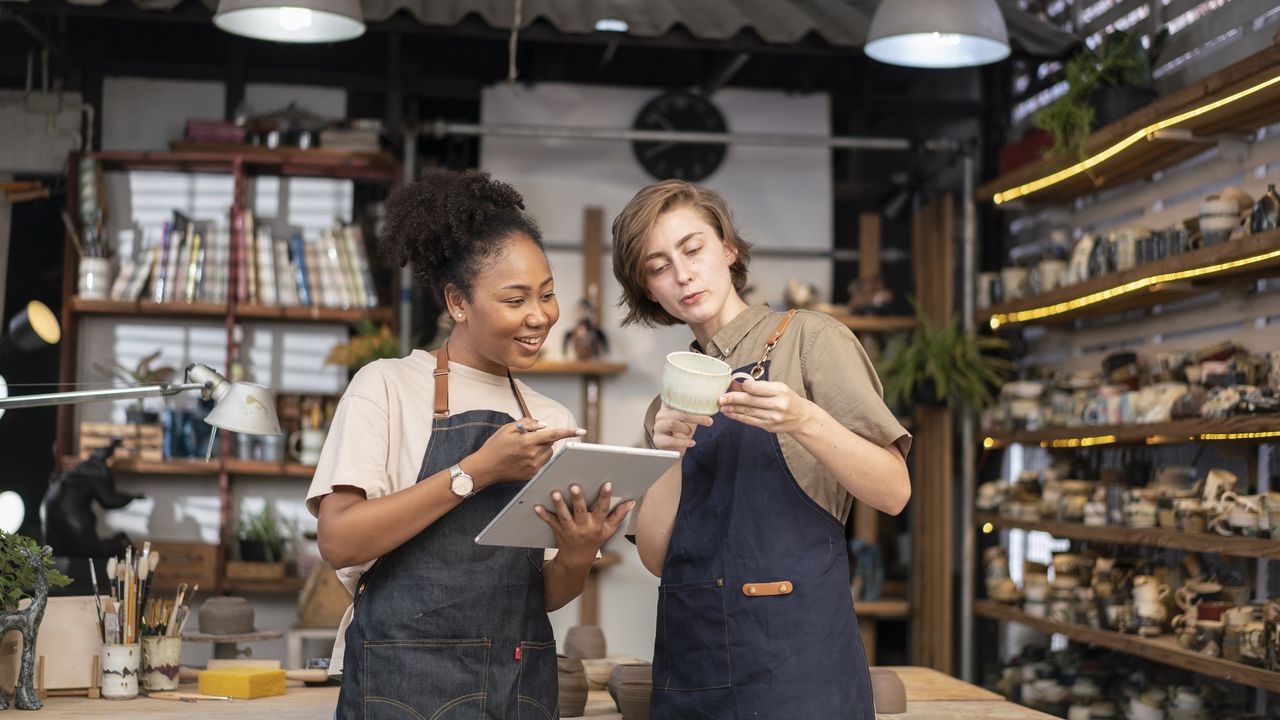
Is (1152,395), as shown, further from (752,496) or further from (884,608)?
(752,496)

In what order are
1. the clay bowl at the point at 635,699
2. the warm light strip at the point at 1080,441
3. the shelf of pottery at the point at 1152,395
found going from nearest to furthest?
the clay bowl at the point at 635,699 < the shelf of pottery at the point at 1152,395 < the warm light strip at the point at 1080,441

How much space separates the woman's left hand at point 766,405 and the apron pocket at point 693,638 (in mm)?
358

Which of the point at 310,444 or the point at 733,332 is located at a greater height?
the point at 733,332

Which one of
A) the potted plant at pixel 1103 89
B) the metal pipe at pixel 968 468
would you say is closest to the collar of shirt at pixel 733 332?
the potted plant at pixel 1103 89

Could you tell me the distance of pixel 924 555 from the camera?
6.11 metres

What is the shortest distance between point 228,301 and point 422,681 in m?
4.18

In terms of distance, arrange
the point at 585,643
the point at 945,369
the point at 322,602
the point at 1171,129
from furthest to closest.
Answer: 1. the point at 945,369
2. the point at 322,602
3. the point at 1171,129
4. the point at 585,643

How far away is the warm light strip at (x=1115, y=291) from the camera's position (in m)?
3.93

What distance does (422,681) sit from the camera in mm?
2105

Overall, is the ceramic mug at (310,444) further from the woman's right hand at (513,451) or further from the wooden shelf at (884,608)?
the woman's right hand at (513,451)

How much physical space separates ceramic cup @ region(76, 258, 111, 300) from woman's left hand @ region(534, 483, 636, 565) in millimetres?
4384

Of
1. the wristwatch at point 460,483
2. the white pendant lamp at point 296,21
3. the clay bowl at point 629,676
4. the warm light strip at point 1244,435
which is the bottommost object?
the clay bowl at point 629,676

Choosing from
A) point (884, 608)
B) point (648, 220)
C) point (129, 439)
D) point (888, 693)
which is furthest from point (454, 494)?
point (884, 608)

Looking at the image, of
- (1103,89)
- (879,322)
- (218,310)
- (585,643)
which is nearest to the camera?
(585,643)
